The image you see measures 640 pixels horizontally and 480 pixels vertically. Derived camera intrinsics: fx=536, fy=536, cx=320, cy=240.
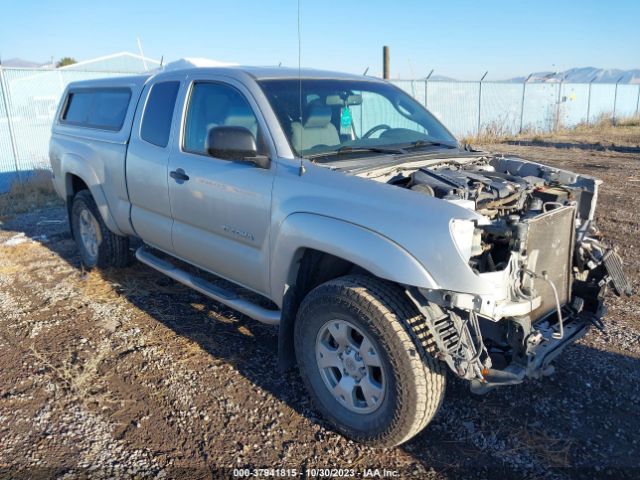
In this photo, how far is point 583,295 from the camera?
137 inches

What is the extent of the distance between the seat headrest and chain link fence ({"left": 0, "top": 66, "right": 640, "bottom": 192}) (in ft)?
30.4

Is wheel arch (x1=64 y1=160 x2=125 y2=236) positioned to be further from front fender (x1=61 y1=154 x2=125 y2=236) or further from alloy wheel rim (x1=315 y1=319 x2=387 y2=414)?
alloy wheel rim (x1=315 y1=319 x2=387 y2=414)

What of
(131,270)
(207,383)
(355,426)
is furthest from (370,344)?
(131,270)

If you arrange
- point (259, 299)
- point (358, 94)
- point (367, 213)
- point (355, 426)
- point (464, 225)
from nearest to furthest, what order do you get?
1. point (464, 225)
2. point (367, 213)
3. point (355, 426)
4. point (358, 94)
5. point (259, 299)

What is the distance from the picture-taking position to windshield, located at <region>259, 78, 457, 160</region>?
11.8 feet

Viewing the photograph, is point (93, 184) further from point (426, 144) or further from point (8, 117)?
point (8, 117)

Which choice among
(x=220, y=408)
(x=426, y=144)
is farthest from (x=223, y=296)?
(x=426, y=144)

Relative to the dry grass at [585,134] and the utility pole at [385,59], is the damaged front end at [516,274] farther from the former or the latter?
the dry grass at [585,134]

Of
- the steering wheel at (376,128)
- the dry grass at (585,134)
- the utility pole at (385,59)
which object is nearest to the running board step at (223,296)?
the steering wheel at (376,128)

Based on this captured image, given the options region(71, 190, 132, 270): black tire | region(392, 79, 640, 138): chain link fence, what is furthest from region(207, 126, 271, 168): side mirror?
region(392, 79, 640, 138): chain link fence

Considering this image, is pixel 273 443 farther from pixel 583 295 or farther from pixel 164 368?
pixel 583 295

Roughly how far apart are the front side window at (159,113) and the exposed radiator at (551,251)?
286 cm

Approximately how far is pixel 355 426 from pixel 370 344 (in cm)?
51

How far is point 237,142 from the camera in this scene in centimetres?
331
